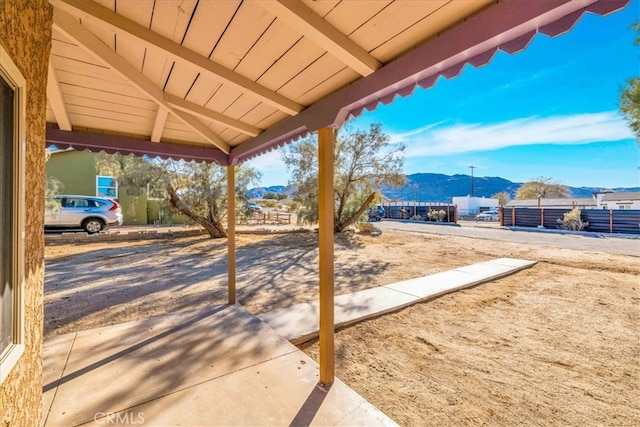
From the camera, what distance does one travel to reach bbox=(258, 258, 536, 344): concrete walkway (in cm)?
316

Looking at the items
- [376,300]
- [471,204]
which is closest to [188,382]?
[376,300]

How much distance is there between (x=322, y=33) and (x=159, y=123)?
2515mm

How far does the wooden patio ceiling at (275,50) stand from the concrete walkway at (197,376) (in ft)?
6.70

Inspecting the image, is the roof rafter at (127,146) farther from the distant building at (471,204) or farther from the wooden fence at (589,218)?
the distant building at (471,204)

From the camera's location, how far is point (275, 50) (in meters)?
1.69

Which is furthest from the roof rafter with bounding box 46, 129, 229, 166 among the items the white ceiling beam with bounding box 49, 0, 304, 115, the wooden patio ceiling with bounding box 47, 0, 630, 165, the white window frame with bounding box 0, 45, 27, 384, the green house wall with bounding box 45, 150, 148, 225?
the green house wall with bounding box 45, 150, 148, 225

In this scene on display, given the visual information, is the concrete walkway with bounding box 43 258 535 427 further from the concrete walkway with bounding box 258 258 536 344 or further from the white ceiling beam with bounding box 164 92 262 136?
the white ceiling beam with bounding box 164 92 262 136

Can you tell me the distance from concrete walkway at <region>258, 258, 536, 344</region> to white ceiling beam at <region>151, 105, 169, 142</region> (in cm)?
255

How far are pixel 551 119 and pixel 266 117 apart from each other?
3804 cm

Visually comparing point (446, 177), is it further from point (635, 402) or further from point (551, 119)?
point (635, 402)

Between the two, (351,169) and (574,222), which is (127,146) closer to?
(351,169)

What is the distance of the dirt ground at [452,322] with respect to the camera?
2.03 meters

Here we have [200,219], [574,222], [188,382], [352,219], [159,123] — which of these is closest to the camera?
[188,382]

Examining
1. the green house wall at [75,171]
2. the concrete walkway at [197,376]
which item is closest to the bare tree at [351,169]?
the concrete walkway at [197,376]
